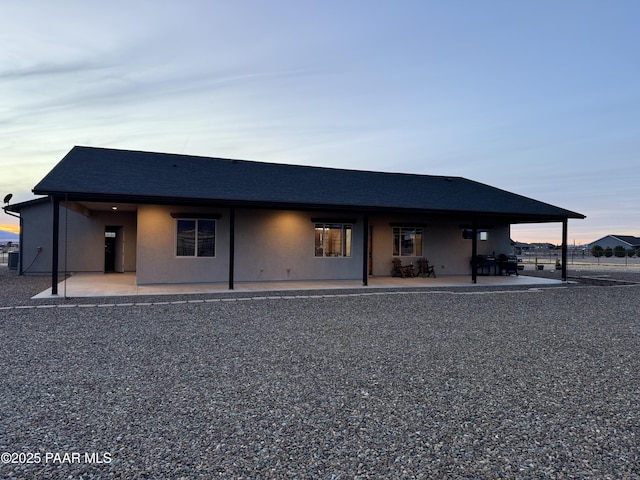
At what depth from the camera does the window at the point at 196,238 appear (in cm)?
1330

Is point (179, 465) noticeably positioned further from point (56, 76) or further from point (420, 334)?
point (56, 76)

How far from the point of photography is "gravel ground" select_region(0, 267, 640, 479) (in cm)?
265

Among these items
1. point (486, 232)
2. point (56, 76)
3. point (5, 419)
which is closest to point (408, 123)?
point (486, 232)

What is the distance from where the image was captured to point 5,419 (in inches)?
127

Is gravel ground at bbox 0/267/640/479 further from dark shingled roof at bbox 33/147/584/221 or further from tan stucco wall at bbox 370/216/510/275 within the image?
tan stucco wall at bbox 370/216/510/275

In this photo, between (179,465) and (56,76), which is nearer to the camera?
(179,465)

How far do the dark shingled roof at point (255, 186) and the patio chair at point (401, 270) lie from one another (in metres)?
2.87

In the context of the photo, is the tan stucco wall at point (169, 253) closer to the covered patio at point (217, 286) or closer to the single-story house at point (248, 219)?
the single-story house at point (248, 219)

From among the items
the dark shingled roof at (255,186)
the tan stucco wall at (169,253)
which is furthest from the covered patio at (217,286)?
the dark shingled roof at (255,186)

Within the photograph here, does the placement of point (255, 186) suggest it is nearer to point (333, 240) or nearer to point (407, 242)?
point (333, 240)

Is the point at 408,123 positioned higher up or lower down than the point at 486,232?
higher up

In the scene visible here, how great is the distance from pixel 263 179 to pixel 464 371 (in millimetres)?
10981

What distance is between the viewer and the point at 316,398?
378 centimetres

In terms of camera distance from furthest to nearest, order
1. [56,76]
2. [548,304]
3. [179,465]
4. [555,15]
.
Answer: [56,76]
[555,15]
[548,304]
[179,465]
